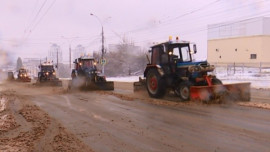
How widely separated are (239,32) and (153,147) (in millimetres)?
49238

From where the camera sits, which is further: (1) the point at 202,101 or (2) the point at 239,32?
(2) the point at 239,32

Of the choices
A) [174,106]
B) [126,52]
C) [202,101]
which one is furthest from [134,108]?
[126,52]

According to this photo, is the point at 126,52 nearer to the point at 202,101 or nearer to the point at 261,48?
the point at 261,48

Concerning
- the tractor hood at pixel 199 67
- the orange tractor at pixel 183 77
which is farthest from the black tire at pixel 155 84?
the tractor hood at pixel 199 67

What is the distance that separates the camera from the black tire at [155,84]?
13.1 m

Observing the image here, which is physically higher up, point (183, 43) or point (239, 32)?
point (239, 32)

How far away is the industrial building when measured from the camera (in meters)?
44.6

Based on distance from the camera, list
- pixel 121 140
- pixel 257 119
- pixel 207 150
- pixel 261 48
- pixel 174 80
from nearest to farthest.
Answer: pixel 207 150
pixel 121 140
pixel 257 119
pixel 174 80
pixel 261 48

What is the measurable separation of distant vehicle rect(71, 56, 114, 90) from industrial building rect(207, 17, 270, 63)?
31.1 meters

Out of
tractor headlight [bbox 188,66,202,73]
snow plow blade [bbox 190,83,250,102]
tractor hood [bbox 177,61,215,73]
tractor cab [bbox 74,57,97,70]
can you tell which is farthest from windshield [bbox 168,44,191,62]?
tractor cab [bbox 74,57,97,70]

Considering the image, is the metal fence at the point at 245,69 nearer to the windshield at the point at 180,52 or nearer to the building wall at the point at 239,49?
the building wall at the point at 239,49

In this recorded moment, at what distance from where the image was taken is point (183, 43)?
42.9 ft

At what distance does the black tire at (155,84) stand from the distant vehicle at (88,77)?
5.07 meters

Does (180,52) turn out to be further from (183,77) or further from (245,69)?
(245,69)
